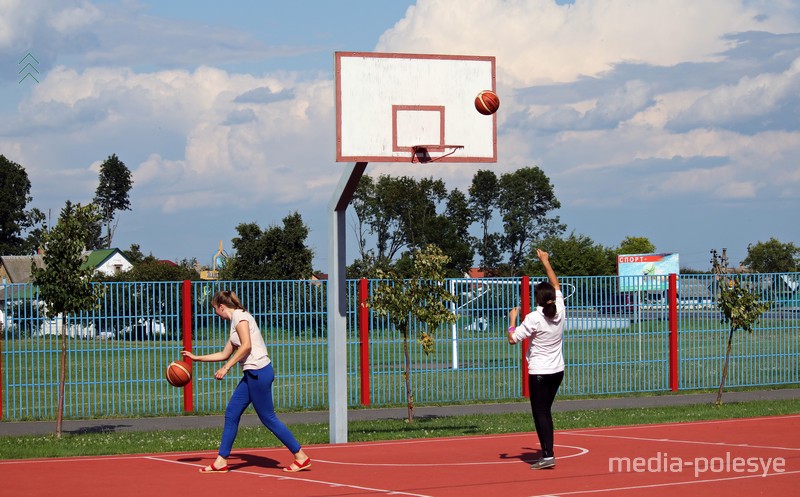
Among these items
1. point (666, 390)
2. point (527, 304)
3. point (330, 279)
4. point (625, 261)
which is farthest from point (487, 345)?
point (625, 261)

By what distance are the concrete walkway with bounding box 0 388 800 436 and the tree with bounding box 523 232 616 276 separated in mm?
54179

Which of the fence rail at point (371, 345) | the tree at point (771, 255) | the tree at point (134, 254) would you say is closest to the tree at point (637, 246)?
the tree at point (771, 255)

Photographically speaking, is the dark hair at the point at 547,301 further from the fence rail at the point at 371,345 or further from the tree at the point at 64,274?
the fence rail at the point at 371,345

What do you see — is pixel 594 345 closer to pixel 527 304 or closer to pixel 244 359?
pixel 527 304

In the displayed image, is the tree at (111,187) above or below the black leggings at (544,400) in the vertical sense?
above

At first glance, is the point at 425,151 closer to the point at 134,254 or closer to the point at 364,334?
the point at 364,334

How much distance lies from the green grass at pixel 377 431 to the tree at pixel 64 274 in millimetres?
903

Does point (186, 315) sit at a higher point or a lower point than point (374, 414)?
higher

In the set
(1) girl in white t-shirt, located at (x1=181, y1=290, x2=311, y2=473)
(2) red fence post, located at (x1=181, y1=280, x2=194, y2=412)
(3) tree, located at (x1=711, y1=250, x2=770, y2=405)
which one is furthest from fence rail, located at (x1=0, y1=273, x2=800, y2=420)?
(1) girl in white t-shirt, located at (x1=181, y1=290, x2=311, y2=473)

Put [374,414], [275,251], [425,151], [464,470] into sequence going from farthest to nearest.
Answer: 1. [275,251]
2. [374,414]
3. [425,151]
4. [464,470]

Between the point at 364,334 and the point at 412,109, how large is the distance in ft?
20.6

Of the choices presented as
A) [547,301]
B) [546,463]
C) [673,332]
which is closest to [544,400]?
[546,463]

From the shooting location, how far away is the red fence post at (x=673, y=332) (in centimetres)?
2242

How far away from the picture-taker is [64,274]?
15.3 m
